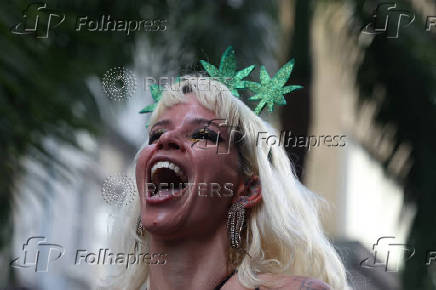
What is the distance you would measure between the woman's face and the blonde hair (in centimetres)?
8

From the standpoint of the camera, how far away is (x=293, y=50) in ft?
23.3

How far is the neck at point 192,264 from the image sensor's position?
3.52m

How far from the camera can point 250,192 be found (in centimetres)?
Answer: 368

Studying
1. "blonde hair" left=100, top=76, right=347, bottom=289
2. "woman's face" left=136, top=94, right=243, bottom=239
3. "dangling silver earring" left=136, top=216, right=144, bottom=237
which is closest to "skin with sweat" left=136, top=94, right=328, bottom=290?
"woman's face" left=136, top=94, right=243, bottom=239

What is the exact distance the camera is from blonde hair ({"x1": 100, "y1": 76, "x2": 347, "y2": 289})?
362 cm

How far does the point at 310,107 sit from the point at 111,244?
3.21 metres

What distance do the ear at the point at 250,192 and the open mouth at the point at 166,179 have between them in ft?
0.78

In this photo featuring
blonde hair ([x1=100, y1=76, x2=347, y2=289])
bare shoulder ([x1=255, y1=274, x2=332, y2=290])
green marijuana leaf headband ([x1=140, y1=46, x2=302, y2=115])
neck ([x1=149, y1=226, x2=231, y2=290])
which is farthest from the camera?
green marijuana leaf headband ([x1=140, y1=46, x2=302, y2=115])

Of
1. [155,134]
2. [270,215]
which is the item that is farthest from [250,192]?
[155,134]

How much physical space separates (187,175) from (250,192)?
0.97ft

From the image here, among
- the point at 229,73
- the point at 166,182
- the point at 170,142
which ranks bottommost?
the point at 166,182

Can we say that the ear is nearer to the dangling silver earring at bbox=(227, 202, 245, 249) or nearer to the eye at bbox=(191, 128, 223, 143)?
the dangling silver earring at bbox=(227, 202, 245, 249)

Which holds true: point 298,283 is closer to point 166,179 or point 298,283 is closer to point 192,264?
point 192,264

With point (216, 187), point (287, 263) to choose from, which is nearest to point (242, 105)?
point (216, 187)
